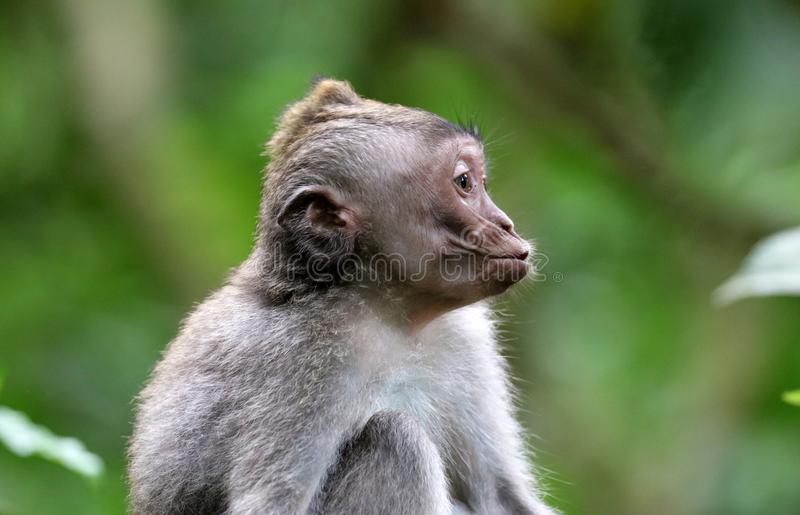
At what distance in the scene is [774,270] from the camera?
4.63m

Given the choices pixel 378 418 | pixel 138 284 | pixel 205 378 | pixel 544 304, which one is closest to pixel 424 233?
pixel 378 418

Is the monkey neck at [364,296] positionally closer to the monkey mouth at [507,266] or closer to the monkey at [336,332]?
the monkey at [336,332]

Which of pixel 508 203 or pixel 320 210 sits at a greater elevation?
pixel 508 203

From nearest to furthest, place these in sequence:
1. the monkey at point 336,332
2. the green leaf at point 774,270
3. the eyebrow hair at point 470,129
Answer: the green leaf at point 774,270 < the monkey at point 336,332 < the eyebrow hair at point 470,129

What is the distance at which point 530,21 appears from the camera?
10.5 m

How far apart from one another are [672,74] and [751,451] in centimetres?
333

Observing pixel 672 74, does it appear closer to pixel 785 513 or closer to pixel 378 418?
pixel 785 513

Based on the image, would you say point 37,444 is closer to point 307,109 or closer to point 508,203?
point 307,109

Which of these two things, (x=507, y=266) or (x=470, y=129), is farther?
(x=470, y=129)

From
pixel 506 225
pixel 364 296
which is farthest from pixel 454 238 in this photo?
pixel 364 296

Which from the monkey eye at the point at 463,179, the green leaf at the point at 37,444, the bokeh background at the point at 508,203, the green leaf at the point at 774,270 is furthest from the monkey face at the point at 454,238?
the bokeh background at the point at 508,203

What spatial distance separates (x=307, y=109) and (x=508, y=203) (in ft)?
13.4

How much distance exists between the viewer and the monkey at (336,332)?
17.5 ft

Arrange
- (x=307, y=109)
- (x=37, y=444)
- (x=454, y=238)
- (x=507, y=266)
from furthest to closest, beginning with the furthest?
(x=307, y=109)
(x=454, y=238)
(x=507, y=266)
(x=37, y=444)
